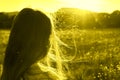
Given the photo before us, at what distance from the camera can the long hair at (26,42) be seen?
2826 mm

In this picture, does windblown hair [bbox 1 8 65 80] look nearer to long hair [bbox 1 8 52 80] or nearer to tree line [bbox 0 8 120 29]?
long hair [bbox 1 8 52 80]


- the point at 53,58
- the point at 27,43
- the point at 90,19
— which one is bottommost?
the point at 90,19

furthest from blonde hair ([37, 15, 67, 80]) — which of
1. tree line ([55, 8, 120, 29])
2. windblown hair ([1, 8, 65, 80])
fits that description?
tree line ([55, 8, 120, 29])

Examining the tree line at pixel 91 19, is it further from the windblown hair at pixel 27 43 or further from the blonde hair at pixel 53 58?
the windblown hair at pixel 27 43

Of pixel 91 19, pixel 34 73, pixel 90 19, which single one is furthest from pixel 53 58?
pixel 90 19

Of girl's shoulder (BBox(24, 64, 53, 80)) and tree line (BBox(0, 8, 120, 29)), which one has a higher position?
girl's shoulder (BBox(24, 64, 53, 80))

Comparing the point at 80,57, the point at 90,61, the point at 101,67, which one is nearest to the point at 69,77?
the point at 101,67

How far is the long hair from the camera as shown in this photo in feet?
9.27

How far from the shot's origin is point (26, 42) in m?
2.85

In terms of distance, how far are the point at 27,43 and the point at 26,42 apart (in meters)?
0.01

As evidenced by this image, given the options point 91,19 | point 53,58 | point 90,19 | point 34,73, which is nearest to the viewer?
point 34,73

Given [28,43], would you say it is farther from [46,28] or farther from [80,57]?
[80,57]

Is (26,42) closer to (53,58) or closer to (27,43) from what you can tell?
(27,43)

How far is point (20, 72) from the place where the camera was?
2.82 meters
